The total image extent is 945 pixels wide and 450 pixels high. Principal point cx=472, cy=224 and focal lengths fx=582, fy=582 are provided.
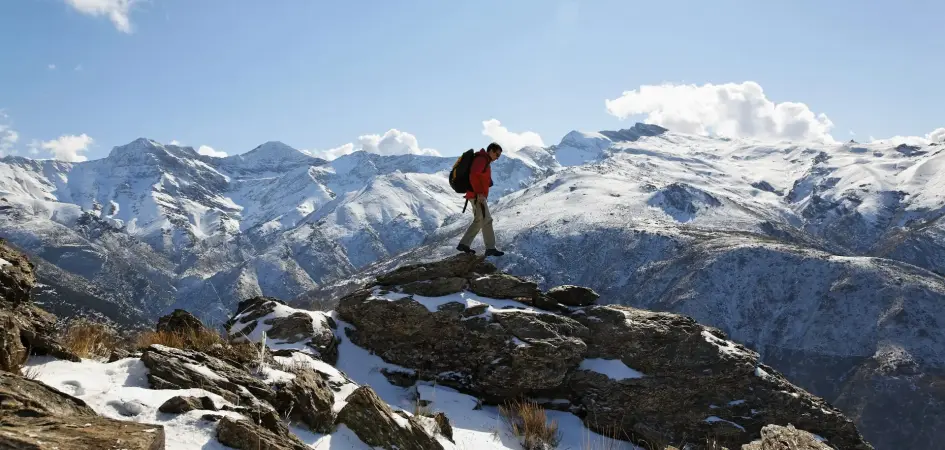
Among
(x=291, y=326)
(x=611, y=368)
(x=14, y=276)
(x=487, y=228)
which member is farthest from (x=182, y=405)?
(x=487, y=228)

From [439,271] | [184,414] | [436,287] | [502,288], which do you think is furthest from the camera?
[439,271]

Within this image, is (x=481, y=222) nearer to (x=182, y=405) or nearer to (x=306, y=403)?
(x=306, y=403)

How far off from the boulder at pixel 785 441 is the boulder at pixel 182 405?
6.69 m

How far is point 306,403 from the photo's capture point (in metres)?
8.41

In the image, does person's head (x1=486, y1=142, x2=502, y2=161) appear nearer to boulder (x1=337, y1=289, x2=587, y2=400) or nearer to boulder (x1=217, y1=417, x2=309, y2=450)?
boulder (x1=337, y1=289, x2=587, y2=400)

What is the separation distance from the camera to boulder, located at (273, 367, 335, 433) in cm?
824

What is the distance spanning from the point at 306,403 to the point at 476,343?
827 cm

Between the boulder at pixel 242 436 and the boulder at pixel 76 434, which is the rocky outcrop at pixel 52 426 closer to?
the boulder at pixel 76 434

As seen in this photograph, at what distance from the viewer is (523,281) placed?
18875 mm

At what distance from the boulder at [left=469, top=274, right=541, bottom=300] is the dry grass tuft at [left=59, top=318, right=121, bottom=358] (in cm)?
994

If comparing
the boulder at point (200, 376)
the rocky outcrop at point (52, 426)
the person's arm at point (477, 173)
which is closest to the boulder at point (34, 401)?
the rocky outcrop at point (52, 426)

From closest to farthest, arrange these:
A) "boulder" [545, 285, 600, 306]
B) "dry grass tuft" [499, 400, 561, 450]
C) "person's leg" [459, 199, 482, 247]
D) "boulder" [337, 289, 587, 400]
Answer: "dry grass tuft" [499, 400, 561, 450] < "boulder" [337, 289, 587, 400] < "person's leg" [459, 199, 482, 247] < "boulder" [545, 285, 600, 306]

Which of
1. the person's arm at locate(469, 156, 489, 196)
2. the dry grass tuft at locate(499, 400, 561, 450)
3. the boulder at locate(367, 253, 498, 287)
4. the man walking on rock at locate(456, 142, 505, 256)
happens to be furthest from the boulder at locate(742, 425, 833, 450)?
the boulder at locate(367, 253, 498, 287)

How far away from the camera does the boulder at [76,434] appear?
13.9 ft
